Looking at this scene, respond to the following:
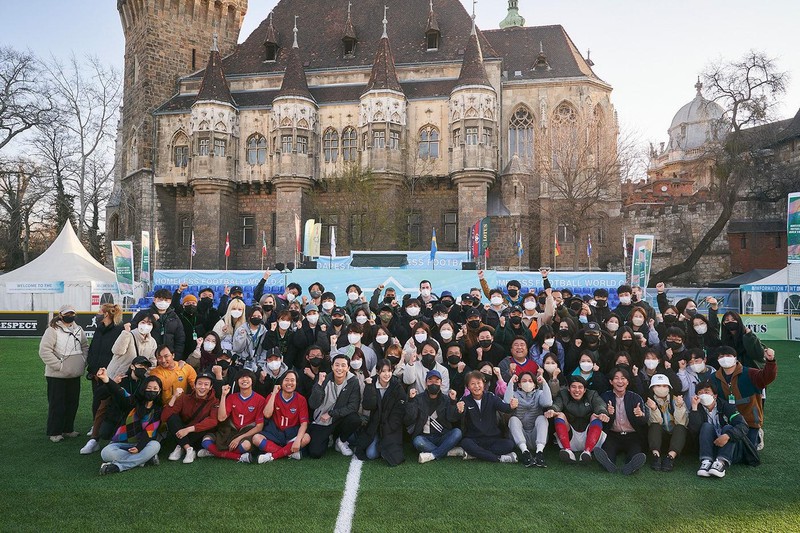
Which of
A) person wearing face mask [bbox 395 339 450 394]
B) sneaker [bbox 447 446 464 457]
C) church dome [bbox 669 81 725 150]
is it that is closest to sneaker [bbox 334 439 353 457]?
person wearing face mask [bbox 395 339 450 394]

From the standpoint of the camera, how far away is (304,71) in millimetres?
35844

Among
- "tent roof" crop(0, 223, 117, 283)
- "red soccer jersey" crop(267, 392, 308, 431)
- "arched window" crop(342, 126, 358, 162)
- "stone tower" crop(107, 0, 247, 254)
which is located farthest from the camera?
"stone tower" crop(107, 0, 247, 254)

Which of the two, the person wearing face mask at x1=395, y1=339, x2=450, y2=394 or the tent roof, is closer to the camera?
the person wearing face mask at x1=395, y1=339, x2=450, y2=394

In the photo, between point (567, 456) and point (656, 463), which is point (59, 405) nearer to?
point (567, 456)

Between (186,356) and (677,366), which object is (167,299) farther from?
(677,366)

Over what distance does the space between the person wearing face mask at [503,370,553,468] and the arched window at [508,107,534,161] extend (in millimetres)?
29112

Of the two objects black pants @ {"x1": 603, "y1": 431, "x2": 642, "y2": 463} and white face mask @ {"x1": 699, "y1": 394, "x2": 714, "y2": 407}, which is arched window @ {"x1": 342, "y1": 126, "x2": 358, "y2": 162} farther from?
white face mask @ {"x1": 699, "y1": 394, "x2": 714, "y2": 407}

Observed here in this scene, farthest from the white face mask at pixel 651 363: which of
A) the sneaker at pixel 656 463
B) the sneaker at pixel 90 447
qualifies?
the sneaker at pixel 90 447

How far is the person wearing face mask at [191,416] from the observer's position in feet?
23.1

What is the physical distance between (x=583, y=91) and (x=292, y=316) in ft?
99.5

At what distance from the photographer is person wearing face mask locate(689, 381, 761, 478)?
6.66m

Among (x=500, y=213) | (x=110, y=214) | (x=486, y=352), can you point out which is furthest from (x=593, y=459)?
(x=110, y=214)

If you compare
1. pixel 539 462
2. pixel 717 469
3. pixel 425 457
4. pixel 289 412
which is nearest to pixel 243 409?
pixel 289 412

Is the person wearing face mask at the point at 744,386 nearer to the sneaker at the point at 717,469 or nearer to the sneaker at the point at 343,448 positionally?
the sneaker at the point at 717,469
